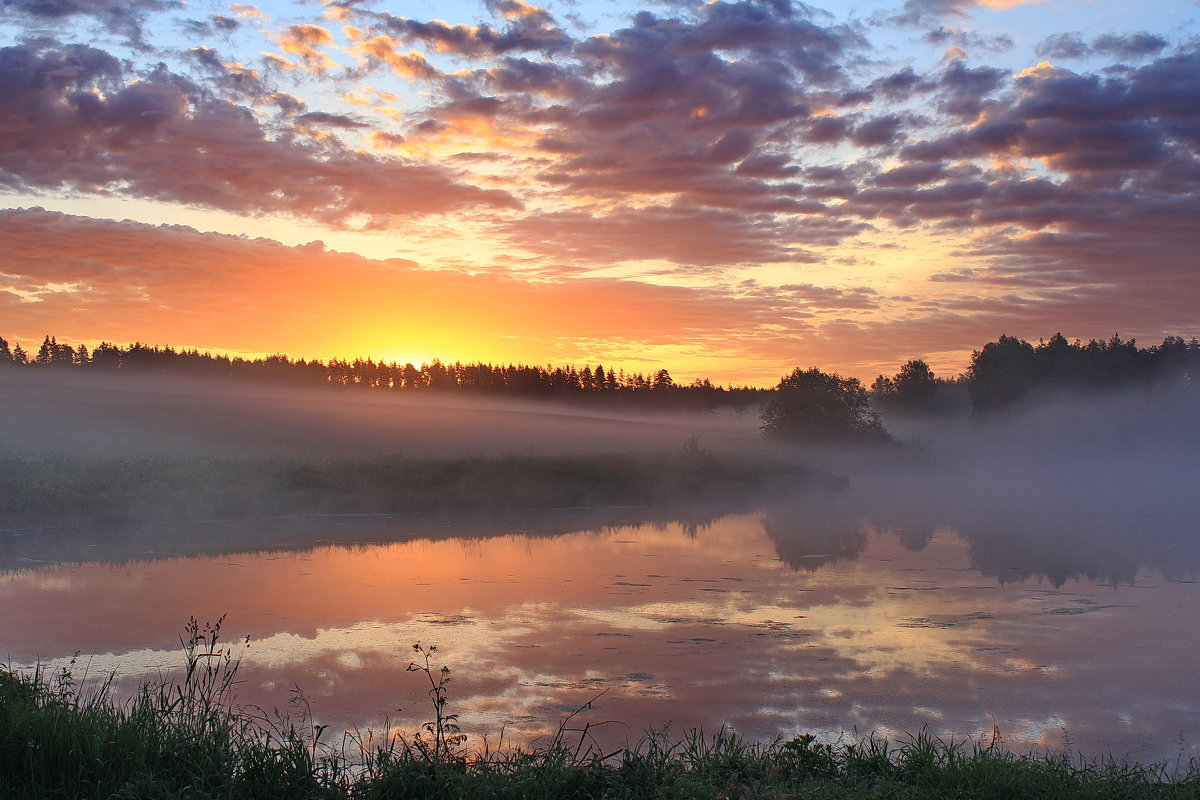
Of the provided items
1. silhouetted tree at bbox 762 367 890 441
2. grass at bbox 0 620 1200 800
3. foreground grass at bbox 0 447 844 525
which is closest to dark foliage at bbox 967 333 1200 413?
silhouetted tree at bbox 762 367 890 441

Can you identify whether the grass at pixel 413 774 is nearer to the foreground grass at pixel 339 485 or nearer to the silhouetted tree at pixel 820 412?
the foreground grass at pixel 339 485

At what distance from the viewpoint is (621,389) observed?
10212 cm

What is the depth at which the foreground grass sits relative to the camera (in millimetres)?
22766

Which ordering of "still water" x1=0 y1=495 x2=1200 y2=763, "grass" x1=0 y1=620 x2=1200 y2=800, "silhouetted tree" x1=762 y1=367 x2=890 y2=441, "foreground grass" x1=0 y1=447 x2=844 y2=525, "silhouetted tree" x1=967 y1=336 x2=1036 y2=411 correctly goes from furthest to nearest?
"silhouetted tree" x1=967 y1=336 x2=1036 y2=411
"silhouetted tree" x1=762 y1=367 x2=890 y2=441
"foreground grass" x1=0 y1=447 x2=844 y2=525
"still water" x1=0 y1=495 x2=1200 y2=763
"grass" x1=0 y1=620 x2=1200 y2=800

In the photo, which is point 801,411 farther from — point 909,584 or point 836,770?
point 836,770

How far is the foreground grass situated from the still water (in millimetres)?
1803

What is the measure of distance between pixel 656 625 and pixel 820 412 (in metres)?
46.9

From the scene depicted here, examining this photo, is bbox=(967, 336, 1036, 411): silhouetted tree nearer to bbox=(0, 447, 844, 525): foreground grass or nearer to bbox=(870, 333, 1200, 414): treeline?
bbox=(870, 333, 1200, 414): treeline

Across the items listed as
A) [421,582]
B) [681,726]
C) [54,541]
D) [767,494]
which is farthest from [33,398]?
[681,726]

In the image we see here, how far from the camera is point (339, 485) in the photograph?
88.7 feet

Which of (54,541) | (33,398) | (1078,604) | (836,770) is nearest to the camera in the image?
(836,770)

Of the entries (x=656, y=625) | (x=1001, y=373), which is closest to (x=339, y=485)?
(x=656, y=625)

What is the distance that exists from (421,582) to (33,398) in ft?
138

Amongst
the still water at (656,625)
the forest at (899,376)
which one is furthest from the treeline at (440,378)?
the still water at (656,625)
